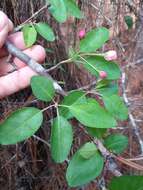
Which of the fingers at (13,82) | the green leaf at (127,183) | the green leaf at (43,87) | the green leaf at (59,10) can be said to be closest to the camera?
the green leaf at (127,183)

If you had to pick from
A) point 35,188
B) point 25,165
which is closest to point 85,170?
point 25,165

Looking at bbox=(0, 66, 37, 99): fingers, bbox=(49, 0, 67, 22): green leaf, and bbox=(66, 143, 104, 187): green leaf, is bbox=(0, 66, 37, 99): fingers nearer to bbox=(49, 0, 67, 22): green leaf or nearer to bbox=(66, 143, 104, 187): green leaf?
bbox=(49, 0, 67, 22): green leaf

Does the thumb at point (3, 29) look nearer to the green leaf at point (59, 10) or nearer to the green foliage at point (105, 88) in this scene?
the green leaf at point (59, 10)

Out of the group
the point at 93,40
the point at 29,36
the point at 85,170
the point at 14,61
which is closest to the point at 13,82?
the point at 14,61

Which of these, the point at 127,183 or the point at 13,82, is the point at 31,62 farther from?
the point at 127,183

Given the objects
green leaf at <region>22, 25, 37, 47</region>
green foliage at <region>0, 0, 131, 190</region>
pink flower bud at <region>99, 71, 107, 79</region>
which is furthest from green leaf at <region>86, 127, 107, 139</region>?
green leaf at <region>22, 25, 37, 47</region>

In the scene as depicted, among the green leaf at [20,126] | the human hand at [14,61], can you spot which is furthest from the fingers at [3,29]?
the green leaf at [20,126]
